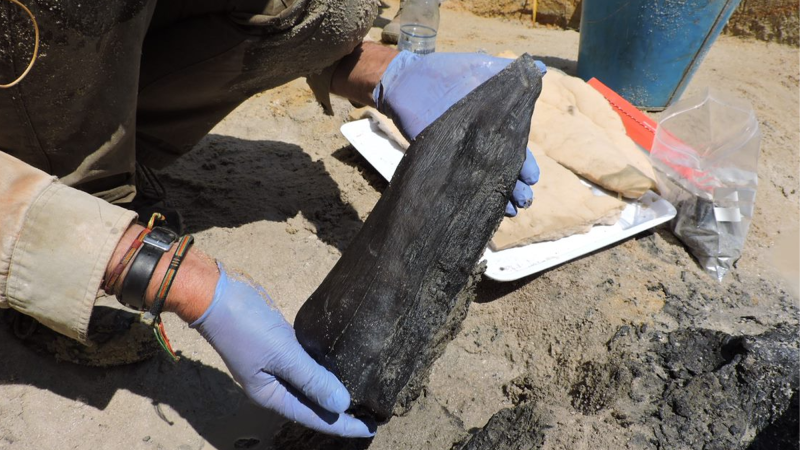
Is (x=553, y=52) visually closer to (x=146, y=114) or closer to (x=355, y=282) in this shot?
(x=146, y=114)

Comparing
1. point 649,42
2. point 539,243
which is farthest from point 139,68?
point 649,42

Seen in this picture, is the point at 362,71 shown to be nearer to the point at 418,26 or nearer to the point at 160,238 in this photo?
the point at 160,238

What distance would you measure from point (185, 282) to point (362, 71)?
122cm

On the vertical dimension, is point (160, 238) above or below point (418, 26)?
above

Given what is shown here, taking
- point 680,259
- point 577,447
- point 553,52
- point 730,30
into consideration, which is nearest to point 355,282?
point 577,447

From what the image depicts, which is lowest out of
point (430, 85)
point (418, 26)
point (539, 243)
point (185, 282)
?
point (539, 243)

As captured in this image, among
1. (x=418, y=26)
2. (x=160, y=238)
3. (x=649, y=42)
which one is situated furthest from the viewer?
(x=418, y=26)

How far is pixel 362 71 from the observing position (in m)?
2.30

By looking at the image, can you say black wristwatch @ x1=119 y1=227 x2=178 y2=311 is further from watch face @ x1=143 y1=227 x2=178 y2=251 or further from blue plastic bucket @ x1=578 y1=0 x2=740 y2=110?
blue plastic bucket @ x1=578 y1=0 x2=740 y2=110

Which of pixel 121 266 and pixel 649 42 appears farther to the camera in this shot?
pixel 649 42

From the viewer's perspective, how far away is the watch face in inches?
56.1

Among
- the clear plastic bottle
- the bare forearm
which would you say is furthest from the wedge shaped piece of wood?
the clear plastic bottle

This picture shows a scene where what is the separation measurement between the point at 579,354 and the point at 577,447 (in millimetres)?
607

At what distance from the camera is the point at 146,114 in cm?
219
